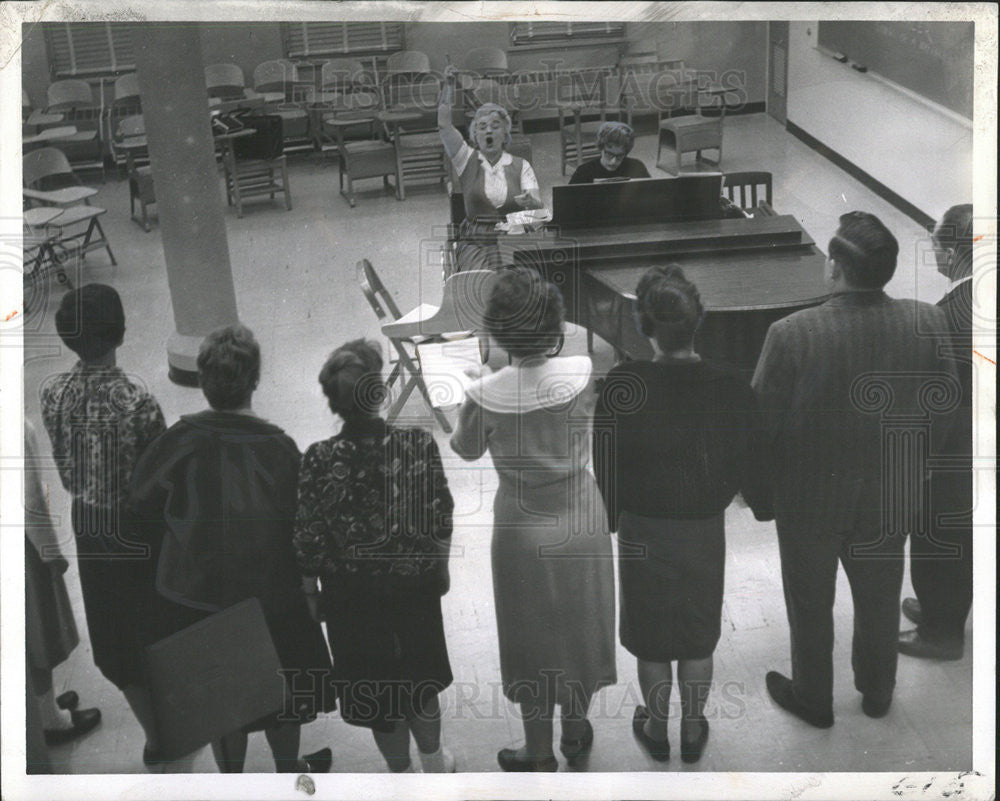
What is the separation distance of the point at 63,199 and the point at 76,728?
161 cm

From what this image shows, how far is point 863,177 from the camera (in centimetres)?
391

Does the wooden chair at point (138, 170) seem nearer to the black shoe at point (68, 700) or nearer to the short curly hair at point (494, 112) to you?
the short curly hair at point (494, 112)

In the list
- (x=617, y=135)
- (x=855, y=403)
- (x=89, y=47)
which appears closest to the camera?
(x=89, y=47)

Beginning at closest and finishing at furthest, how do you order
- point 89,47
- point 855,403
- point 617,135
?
point 89,47
point 855,403
point 617,135

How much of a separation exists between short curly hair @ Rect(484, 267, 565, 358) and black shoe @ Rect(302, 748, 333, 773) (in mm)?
1362

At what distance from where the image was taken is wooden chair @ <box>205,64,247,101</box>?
3.84m

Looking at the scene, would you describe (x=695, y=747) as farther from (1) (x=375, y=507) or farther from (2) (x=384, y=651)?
(1) (x=375, y=507)

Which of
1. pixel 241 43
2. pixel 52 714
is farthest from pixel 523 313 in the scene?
pixel 52 714

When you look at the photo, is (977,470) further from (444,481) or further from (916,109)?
(444,481)

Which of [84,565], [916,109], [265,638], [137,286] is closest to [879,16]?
[916,109]

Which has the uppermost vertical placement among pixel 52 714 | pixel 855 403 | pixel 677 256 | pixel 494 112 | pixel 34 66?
pixel 34 66

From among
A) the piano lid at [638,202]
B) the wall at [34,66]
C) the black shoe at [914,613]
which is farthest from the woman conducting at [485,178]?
the black shoe at [914,613]

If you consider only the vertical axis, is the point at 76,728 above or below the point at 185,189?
below

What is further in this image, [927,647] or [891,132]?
[927,647]
